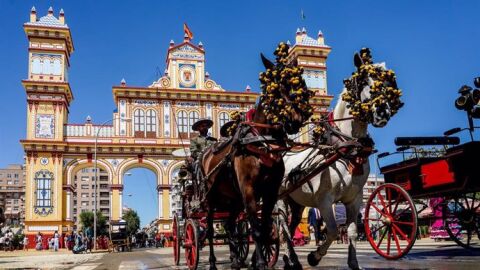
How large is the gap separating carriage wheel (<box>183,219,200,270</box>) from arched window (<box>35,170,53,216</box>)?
31713mm

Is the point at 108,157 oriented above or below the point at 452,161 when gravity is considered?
above

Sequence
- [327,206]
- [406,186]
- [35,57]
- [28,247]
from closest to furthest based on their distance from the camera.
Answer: [327,206] → [406,186] → [28,247] → [35,57]

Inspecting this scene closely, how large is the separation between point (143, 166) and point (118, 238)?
10.3 m

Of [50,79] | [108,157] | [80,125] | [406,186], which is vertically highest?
[50,79]

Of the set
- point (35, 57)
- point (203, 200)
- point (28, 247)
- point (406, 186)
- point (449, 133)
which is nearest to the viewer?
point (203, 200)

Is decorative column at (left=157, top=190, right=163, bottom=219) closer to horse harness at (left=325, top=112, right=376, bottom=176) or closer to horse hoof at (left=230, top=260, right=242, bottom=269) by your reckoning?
horse hoof at (left=230, top=260, right=242, bottom=269)

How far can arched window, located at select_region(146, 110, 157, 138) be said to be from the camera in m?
41.0

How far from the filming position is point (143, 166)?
40438 millimetres

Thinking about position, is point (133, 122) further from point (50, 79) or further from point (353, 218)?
point (353, 218)

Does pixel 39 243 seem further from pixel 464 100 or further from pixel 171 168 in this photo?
pixel 464 100

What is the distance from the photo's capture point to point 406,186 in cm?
868

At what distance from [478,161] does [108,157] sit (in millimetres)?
34657

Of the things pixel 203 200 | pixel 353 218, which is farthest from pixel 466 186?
pixel 203 200

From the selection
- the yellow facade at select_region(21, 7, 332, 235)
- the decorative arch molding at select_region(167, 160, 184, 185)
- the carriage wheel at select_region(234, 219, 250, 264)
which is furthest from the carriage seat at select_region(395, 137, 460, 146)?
the decorative arch molding at select_region(167, 160, 184, 185)
